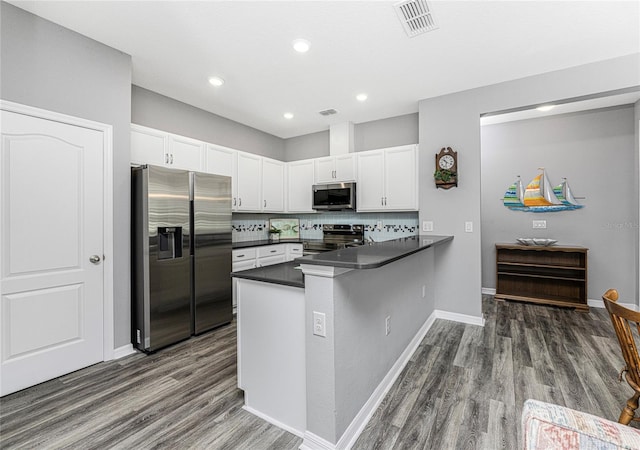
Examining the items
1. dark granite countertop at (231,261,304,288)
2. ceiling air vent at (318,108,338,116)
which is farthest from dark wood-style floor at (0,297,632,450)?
ceiling air vent at (318,108,338,116)

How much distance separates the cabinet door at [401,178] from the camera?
13.1 ft

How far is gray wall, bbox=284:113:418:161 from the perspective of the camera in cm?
444

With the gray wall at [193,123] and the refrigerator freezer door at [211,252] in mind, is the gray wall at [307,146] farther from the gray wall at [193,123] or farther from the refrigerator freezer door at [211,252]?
the refrigerator freezer door at [211,252]

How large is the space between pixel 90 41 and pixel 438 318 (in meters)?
4.64

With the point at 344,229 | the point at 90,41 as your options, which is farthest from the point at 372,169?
the point at 90,41

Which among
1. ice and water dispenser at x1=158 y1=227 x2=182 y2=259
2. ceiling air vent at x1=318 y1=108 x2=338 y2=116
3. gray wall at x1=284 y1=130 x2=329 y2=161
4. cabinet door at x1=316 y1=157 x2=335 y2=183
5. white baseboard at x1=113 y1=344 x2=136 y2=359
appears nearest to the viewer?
white baseboard at x1=113 y1=344 x2=136 y2=359

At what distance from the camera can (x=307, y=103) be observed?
156 inches

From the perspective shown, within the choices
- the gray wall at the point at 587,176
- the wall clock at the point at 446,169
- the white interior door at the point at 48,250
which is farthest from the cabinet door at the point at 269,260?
the gray wall at the point at 587,176

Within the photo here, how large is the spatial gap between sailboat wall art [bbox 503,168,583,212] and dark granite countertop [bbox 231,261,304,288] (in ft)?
13.7

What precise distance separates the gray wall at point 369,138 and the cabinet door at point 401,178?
480 millimetres

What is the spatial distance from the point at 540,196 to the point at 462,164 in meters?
1.81

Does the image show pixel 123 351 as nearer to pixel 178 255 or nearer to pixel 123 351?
pixel 123 351

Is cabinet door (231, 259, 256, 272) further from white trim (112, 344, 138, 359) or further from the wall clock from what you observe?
the wall clock

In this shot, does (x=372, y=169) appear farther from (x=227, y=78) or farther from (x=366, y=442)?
(x=366, y=442)
